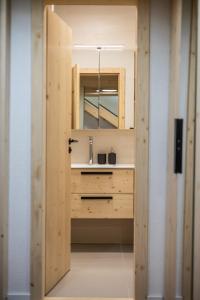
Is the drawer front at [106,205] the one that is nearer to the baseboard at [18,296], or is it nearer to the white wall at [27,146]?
the white wall at [27,146]

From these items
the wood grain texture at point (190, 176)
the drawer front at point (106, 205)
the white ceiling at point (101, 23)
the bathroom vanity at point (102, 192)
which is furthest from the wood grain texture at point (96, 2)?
the drawer front at point (106, 205)

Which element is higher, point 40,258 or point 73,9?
point 73,9

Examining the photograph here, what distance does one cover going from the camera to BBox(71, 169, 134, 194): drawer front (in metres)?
3.58

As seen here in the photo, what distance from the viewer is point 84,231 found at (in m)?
3.94

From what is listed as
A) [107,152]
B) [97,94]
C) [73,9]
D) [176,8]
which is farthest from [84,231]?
[176,8]

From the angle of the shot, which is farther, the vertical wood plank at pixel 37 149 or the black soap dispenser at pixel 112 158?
the black soap dispenser at pixel 112 158

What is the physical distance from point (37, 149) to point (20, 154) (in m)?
0.12

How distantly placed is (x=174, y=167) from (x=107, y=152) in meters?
1.86

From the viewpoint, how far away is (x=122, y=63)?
4.03 meters

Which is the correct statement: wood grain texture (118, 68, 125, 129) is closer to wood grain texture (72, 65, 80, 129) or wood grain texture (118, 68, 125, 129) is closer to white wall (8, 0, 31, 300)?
wood grain texture (72, 65, 80, 129)

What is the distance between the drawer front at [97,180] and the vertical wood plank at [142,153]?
1.23 metres

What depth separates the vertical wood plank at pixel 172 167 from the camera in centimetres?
218

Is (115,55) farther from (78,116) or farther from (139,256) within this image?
(139,256)

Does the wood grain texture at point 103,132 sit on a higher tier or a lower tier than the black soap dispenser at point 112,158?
higher
